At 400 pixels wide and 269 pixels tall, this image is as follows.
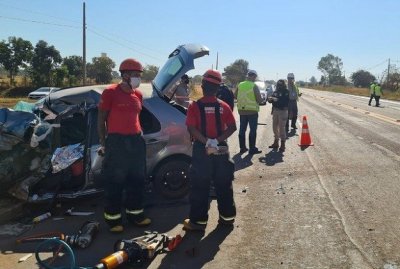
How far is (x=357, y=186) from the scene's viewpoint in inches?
284

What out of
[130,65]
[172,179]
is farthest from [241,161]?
[130,65]

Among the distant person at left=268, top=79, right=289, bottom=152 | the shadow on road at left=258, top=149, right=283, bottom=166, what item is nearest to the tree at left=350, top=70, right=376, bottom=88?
the distant person at left=268, top=79, right=289, bottom=152

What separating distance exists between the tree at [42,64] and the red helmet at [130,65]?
4845 cm

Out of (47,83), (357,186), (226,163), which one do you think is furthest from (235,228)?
(47,83)

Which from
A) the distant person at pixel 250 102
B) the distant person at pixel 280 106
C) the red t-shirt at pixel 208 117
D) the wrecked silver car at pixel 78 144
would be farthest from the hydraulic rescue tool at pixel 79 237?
the distant person at pixel 280 106

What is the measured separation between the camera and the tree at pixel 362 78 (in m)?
123

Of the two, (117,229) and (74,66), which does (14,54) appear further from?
(117,229)

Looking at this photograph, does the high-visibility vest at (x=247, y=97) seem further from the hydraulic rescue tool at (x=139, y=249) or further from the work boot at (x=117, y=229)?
the hydraulic rescue tool at (x=139, y=249)

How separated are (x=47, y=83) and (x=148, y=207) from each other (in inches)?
1894

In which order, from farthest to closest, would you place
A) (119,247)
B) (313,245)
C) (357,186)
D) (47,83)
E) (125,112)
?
(47,83) → (357,186) → (125,112) → (313,245) → (119,247)

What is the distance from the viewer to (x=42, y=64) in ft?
167

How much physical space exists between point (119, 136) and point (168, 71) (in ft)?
4.96

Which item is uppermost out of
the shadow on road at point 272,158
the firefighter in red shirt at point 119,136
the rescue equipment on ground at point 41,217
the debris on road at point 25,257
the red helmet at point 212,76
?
the red helmet at point 212,76

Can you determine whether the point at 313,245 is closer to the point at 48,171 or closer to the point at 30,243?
the point at 30,243
